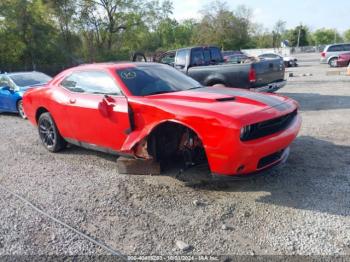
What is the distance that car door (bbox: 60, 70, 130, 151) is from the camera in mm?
4715

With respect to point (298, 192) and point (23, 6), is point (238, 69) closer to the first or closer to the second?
point (298, 192)

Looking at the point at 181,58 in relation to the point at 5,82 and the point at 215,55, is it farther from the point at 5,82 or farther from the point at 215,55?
the point at 5,82

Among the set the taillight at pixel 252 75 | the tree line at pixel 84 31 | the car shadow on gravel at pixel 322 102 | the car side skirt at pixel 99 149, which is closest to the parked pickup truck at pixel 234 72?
the taillight at pixel 252 75

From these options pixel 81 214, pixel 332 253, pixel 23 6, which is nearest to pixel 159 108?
pixel 81 214

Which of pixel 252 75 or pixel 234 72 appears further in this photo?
pixel 234 72

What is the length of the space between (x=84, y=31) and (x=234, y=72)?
28468mm

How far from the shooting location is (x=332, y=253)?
9.68 feet

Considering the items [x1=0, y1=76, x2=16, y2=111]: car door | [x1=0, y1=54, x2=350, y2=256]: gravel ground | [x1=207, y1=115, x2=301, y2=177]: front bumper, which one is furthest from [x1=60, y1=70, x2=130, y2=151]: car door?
[x1=0, y1=76, x2=16, y2=111]: car door

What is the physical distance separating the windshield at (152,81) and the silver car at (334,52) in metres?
23.9

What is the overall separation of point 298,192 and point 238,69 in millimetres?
5299

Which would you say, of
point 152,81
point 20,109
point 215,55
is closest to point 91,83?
point 152,81

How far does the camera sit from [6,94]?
10.4 meters

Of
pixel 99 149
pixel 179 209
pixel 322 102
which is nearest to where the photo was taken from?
pixel 179 209

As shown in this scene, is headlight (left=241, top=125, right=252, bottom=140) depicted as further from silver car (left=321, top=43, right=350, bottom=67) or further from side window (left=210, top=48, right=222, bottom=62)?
silver car (left=321, top=43, right=350, bottom=67)
